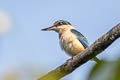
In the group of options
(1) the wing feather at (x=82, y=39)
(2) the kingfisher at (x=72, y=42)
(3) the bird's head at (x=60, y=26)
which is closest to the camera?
(2) the kingfisher at (x=72, y=42)

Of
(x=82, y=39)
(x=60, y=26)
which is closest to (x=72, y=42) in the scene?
(x=82, y=39)

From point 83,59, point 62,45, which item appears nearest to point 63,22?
point 62,45

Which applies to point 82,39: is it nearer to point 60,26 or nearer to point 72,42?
point 72,42

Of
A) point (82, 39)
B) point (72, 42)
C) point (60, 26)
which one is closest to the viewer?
point (72, 42)

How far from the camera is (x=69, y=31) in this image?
6473 mm

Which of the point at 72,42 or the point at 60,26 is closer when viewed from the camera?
the point at 72,42

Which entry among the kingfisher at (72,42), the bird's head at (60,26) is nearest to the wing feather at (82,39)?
the kingfisher at (72,42)

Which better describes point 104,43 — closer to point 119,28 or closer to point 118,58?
point 119,28

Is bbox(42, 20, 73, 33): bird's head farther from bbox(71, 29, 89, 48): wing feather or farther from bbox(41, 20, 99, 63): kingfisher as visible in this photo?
bbox(71, 29, 89, 48): wing feather

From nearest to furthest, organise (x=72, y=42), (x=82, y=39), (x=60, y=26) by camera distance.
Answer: (x=72, y=42) → (x=82, y=39) → (x=60, y=26)

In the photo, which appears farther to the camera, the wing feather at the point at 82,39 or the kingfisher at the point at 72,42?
the wing feather at the point at 82,39

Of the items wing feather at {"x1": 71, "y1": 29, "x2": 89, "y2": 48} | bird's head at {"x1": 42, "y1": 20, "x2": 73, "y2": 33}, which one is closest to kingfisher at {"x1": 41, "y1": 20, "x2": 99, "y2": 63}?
wing feather at {"x1": 71, "y1": 29, "x2": 89, "y2": 48}

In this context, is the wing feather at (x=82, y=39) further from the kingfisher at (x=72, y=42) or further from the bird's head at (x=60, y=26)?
the bird's head at (x=60, y=26)

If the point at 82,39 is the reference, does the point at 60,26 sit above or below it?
above
